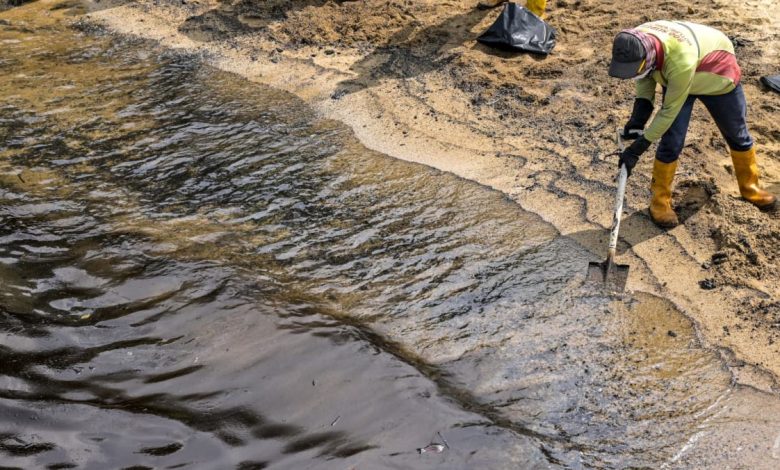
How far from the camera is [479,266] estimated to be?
4.97 m

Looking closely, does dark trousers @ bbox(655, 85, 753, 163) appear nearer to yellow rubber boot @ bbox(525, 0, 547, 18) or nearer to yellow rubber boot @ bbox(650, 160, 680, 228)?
yellow rubber boot @ bbox(650, 160, 680, 228)

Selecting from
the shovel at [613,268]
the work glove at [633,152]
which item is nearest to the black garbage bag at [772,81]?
the work glove at [633,152]

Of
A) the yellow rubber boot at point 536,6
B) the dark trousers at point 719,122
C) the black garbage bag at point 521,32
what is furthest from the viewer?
the yellow rubber boot at point 536,6

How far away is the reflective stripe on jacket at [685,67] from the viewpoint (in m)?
4.60

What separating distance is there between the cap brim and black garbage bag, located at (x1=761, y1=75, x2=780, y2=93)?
2867mm

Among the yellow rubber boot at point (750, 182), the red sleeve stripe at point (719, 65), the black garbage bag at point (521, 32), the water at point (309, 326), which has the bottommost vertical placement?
the water at point (309, 326)

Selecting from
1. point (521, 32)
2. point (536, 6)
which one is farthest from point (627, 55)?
point (536, 6)

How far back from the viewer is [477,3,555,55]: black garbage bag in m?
7.56

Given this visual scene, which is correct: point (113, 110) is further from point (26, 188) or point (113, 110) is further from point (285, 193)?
point (285, 193)

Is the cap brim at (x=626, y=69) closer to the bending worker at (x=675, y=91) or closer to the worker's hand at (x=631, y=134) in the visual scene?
the bending worker at (x=675, y=91)

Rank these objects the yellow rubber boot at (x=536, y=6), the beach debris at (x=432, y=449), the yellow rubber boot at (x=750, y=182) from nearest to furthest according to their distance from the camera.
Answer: the beach debris at (x=432, y=449)
the yellow rubber boot at (x=750, y=182)
the yellow rubber boot at (x=536, y=6)

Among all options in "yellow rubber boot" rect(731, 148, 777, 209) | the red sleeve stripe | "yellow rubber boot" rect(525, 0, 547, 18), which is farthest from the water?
"yellow rubber boot" rect(525, 0, 547, 18)

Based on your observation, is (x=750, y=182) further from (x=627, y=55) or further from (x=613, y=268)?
(x=627, y=55)

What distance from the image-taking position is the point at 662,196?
515cm
